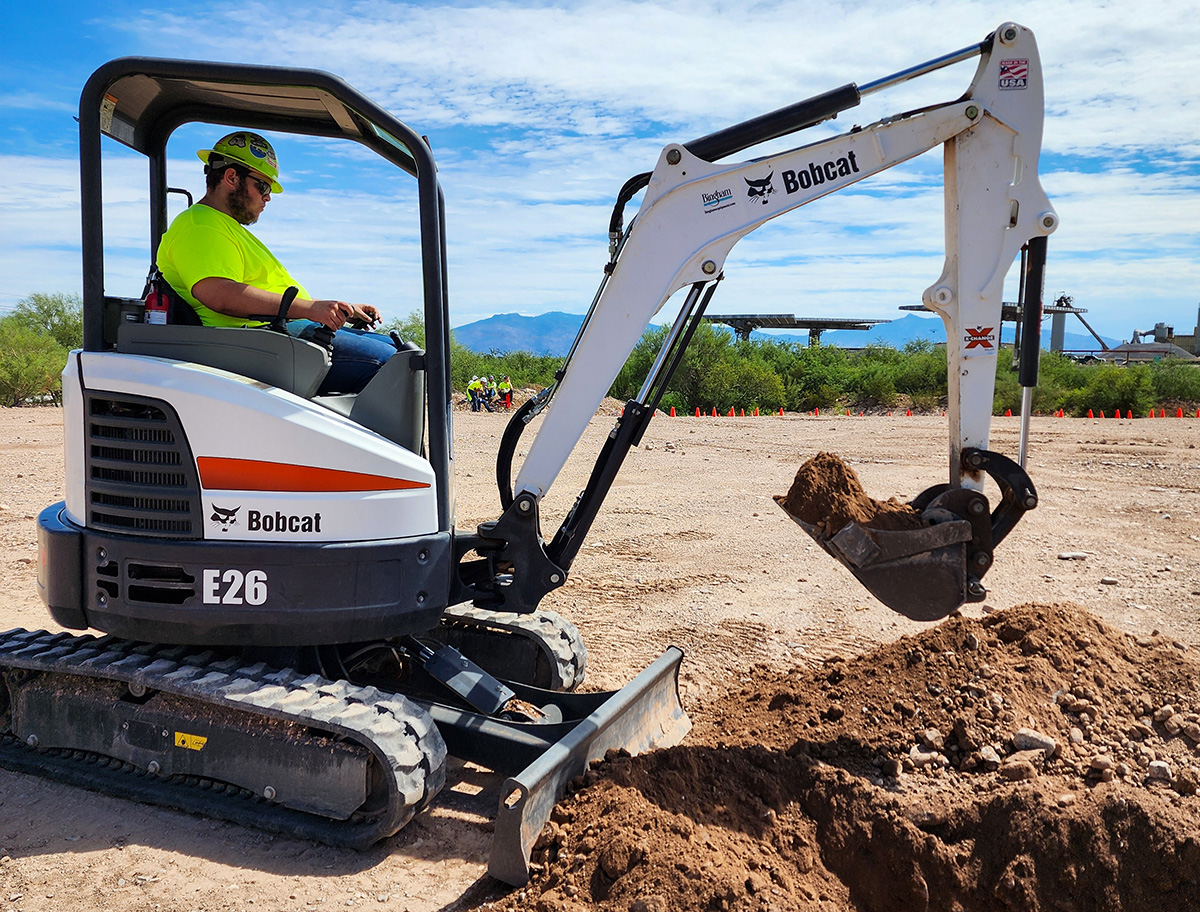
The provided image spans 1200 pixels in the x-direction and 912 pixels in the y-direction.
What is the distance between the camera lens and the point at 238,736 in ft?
11.8

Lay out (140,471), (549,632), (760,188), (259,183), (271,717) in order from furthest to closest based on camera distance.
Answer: (549,632) → (259,183) → (760,188) → (140,471) → (271,717)

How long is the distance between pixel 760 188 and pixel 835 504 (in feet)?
4.60

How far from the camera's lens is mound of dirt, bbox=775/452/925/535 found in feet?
12.7

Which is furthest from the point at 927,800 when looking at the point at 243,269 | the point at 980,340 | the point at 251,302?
the point at 243,269

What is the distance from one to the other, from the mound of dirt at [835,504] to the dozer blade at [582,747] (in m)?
1.05

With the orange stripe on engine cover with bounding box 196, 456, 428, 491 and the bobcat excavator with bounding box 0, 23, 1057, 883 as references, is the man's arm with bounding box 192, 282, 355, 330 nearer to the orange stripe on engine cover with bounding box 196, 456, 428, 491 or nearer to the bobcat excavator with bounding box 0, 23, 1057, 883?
the bobcat excavator with bounding box 0, 23, 1057, 883

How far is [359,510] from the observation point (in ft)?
11.8

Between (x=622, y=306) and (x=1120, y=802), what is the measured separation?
8.99ft

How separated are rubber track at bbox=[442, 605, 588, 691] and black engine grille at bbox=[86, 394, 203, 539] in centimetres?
157

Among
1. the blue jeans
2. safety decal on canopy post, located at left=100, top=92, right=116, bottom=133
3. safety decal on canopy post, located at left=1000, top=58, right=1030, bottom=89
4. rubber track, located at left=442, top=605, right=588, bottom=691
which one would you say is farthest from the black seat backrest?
safety decal on canopy post, located at left=1000, top=58, right=1030, bottom=89

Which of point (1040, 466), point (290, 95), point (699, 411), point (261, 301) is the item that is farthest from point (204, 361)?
A: point (699, 411)

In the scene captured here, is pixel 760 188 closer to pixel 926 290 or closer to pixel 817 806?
pixel 926 290

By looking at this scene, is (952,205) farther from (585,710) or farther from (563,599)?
(563,599)

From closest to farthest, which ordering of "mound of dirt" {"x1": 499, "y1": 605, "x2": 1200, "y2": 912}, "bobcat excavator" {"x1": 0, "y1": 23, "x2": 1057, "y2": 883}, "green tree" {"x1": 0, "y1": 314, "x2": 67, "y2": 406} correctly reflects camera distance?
"mound of dirt" {"x1": 499, "y1": 605, "x2": 1200, "y2": 912}
"bobcat excavator" {"x1": 0, "y1": 23, "x2": 1057, "y2": 883}
"green tree" {"x1": 0, "y1": 314, "x2": 67, "y2": 406}
